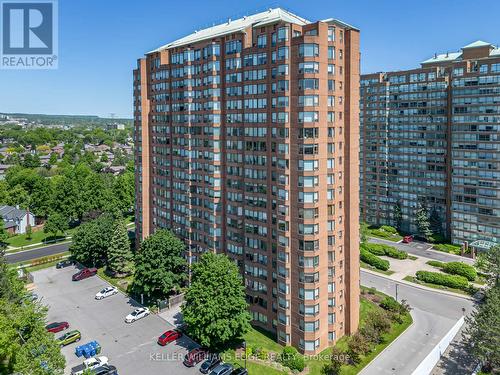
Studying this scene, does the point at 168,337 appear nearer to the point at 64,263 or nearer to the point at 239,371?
the point at 239,371

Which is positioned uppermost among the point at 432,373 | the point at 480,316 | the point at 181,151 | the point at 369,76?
the point at 369,76

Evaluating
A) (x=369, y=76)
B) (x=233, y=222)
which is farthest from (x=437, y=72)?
(x=233, y=222)

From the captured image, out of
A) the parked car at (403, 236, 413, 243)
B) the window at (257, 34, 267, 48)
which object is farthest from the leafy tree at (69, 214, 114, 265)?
the parked car at (403, 236, 413, 243)

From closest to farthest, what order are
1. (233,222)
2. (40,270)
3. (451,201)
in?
(233,222) < (40,270) < (451,201)

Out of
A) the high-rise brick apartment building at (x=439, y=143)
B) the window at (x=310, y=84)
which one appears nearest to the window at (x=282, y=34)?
the window at (x=310, y=84)

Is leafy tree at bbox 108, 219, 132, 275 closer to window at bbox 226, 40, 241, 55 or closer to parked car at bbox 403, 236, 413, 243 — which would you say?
window at bbox 226, 40, 241, 55

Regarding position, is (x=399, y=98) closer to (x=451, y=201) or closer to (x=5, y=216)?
(x=451, y=201)

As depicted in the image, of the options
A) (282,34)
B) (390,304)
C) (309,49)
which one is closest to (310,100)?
(309,49)
